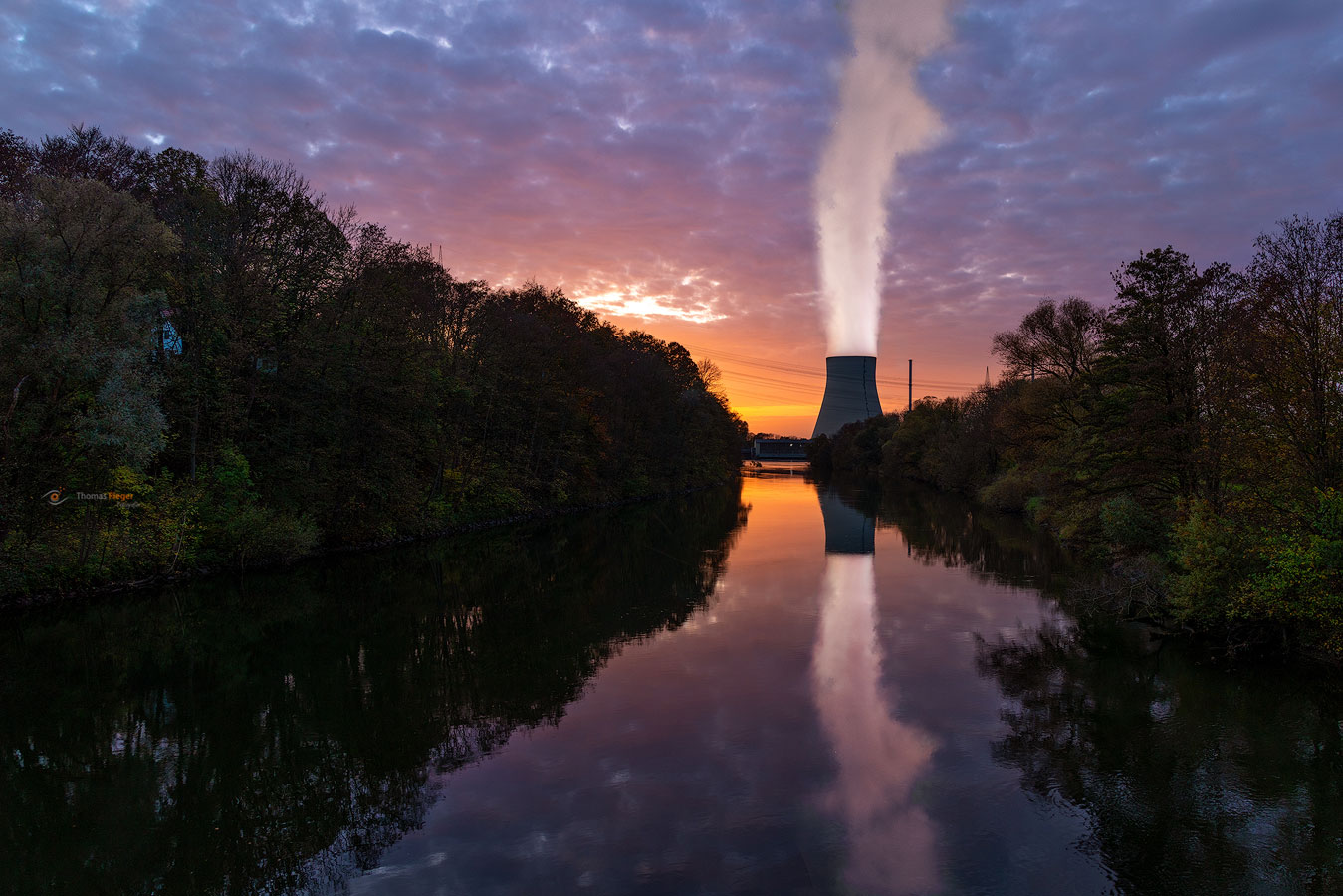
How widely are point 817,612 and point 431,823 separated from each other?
12.3 meters

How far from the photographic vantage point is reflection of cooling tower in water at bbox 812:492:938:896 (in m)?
7.36

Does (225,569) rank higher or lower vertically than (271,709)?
higher

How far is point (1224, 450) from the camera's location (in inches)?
592

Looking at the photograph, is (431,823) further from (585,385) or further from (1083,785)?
(585,385)

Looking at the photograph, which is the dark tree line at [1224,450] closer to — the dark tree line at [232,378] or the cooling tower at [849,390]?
the dark tree line at [232,378]

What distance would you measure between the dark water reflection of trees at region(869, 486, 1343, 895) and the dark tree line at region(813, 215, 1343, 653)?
4.72 feet

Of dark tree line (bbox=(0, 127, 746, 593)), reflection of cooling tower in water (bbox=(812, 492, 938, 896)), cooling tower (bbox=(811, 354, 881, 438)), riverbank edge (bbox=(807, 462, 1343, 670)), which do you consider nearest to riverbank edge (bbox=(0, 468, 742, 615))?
dark tree line (bbox=(0, 127, 746, 593))

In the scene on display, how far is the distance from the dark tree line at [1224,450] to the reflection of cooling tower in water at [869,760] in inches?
265

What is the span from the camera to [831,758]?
9.91 meters

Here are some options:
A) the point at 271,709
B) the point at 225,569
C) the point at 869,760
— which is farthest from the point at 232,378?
the point at 869,760

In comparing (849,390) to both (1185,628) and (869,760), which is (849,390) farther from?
(869,760)

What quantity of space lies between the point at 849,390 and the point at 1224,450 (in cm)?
6713

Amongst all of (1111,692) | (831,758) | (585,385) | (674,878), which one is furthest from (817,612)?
(585,385)

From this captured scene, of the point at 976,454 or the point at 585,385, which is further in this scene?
the point at 976,454
